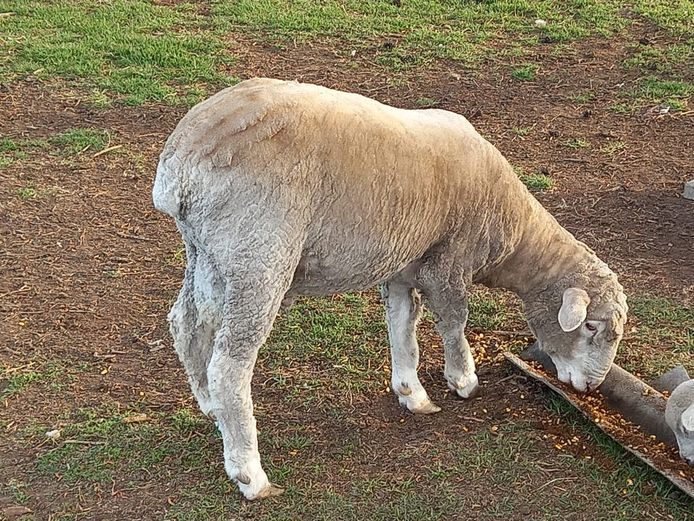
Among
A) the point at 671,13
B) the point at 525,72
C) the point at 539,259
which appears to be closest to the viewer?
the point at 539,259

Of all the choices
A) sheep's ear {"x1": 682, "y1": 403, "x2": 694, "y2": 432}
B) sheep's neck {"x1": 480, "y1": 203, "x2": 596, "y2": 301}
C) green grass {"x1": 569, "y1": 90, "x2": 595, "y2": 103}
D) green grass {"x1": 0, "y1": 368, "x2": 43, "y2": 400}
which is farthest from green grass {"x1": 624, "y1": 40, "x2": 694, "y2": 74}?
green grass {"x1": 0, "y1": 368, "x2": 43, "y2": 400}

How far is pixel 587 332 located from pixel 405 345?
92cm

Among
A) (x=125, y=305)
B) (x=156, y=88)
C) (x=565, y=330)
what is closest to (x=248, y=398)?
(x=565, y=330)

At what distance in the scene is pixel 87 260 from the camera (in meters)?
6.54

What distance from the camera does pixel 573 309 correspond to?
14.9ft

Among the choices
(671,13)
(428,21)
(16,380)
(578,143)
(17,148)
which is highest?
(671,13)

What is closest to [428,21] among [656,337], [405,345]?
[656,337]

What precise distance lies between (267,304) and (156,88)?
5.92 metres

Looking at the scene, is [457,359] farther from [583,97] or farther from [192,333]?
[583,97]

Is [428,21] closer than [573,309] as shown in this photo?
No

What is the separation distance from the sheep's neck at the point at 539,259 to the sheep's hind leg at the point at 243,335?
4.40 feet

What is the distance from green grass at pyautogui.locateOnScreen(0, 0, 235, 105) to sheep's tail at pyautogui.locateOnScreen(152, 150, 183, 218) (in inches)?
213

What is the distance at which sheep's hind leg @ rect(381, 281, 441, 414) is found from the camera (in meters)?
4.97

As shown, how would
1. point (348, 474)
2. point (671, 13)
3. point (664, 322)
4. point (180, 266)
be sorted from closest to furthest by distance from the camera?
point (348, 474) < point (664, 322) < point (180, 266) < point (671, 13)
